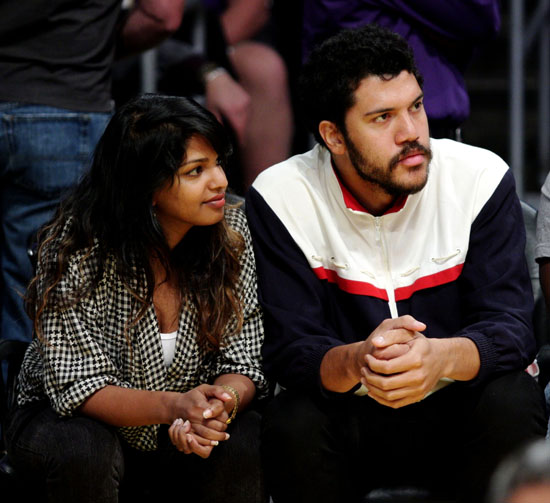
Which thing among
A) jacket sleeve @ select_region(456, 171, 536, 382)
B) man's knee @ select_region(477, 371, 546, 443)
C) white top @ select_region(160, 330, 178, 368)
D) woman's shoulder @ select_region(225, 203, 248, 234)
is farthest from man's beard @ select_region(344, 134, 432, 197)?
white top @ select_region(160, 330, 178, 368)

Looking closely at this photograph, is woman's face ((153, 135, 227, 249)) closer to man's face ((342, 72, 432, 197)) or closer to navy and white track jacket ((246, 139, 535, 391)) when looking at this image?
navy and white track jacket ((246, 139, 535, 391))

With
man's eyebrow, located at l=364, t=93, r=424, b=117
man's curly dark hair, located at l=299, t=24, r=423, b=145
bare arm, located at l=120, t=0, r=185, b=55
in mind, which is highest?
bare arm, located at l=120, t=0, r=185, b=55

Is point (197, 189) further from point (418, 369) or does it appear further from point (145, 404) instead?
point (418, 369)

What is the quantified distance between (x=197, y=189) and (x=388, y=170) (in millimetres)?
547

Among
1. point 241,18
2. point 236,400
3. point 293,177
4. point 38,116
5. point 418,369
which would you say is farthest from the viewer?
point 241,18

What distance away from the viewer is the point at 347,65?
2812mm

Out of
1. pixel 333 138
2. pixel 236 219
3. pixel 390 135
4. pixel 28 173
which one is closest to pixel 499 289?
pixel 390 135

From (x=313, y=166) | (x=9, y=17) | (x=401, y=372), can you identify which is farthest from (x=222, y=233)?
(x=9, y=17)

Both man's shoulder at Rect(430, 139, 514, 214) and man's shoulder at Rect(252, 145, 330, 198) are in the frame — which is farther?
man's shoulder at Rect(252, 145, 330, 198)

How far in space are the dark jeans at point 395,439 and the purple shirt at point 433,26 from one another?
1058mm

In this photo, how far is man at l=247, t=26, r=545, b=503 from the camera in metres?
2.43

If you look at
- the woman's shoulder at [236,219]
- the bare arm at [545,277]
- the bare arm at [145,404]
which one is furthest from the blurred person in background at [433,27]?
the bare arm at [145,404]

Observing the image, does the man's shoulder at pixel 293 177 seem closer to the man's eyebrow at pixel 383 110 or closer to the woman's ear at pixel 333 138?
the woman's ear at pixel 333 138

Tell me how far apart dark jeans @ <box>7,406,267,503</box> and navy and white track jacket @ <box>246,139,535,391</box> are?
0.26m
